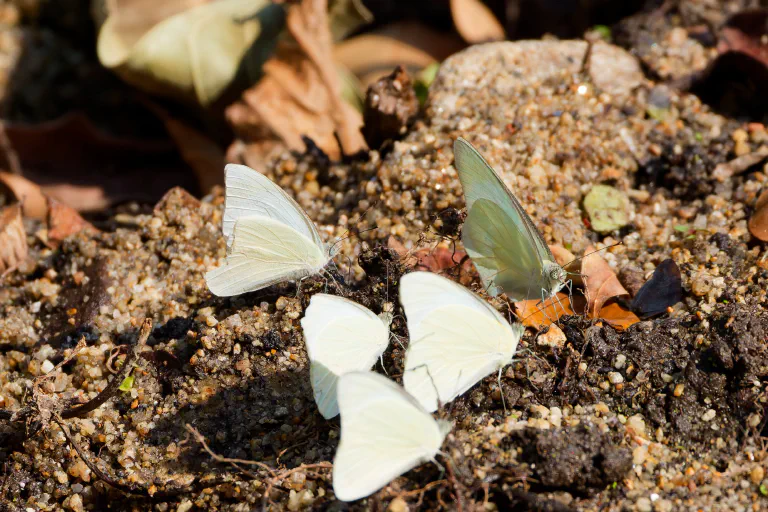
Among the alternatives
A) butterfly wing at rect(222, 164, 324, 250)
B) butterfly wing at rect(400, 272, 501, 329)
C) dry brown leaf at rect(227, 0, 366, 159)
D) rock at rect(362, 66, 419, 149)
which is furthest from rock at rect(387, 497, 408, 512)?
dry brown leaf at rect(227, 0, 366, 159)

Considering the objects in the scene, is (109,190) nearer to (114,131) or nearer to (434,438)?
(114,131)

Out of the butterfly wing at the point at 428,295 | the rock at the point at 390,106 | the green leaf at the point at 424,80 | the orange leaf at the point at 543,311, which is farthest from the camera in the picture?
the green leaf at the point at 424,80

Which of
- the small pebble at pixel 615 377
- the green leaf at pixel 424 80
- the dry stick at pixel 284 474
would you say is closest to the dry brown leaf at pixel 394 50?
the green leaf at pixel 424 80

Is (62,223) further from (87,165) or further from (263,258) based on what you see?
(263,258)

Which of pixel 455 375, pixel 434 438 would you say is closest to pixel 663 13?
pixel 455 375

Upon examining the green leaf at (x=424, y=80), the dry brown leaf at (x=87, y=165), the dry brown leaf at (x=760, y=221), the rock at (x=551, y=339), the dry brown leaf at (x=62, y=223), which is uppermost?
the dry brown leaf at (x=760, y=221)

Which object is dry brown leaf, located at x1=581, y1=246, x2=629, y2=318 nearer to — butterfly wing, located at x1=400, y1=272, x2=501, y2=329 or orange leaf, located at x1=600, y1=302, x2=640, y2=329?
orange leaf, located at x1=600, y1=302, x2=640, y2=329

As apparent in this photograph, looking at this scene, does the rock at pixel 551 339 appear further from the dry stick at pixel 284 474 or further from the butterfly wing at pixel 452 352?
the dry stick at pixel 284 474
